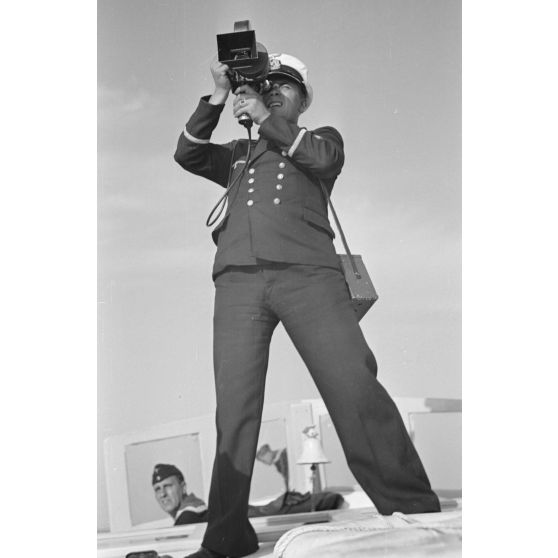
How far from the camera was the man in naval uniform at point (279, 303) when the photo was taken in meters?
3.67

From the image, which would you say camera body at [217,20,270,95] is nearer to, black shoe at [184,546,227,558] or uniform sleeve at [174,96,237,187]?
uniform sleeve at [174,96,237,187]

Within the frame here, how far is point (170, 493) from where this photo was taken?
376 centimetres

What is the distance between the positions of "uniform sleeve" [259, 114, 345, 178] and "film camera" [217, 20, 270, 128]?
8 cm

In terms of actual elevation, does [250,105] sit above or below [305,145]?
above

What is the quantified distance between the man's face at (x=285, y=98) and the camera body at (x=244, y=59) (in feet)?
0.10

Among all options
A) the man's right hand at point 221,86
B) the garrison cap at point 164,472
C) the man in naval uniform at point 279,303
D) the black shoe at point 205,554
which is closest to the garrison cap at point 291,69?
the man in naval uniform at point 279,303

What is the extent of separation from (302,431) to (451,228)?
0.80 m

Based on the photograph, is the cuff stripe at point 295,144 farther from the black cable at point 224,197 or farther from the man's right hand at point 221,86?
the man's right hand at point 221,86

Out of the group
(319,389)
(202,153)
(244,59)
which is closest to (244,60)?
(244,59)

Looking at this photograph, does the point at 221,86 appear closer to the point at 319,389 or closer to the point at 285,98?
the point at 285,98

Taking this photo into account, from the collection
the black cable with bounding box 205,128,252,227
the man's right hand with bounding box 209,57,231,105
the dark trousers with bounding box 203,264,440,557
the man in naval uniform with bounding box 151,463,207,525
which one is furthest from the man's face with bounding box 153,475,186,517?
the man's right hand with bounding box 209,57,231,105

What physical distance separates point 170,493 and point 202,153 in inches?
42.4

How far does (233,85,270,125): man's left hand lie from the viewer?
3781 mm
